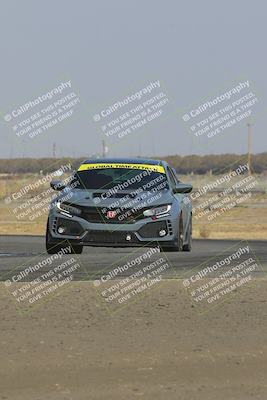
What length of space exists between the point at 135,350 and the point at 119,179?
32.8 feet

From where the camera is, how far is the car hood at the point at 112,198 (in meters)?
19.2

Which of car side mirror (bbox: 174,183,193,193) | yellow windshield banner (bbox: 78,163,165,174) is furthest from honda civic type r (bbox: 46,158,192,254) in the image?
yellow windshield banner (bbox: 78,163,165,174)

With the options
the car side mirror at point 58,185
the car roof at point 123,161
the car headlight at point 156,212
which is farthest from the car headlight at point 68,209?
the car roof at point 123,161

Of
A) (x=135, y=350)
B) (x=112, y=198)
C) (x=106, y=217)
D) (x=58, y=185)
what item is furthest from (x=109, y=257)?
(x=135, y=350)

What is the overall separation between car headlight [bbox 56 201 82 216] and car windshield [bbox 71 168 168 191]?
2.55 ft

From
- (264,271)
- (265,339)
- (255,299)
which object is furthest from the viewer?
(264,271)

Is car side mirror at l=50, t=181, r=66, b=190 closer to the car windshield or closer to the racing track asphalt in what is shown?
the car windshield

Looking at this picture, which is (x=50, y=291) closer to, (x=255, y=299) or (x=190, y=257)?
(x=255, y=299)

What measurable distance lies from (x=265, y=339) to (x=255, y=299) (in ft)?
9.01

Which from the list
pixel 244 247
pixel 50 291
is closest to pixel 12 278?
pixel 50 291

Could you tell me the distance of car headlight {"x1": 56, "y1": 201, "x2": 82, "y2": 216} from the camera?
19252 mm

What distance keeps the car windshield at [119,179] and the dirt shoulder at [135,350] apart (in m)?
6.11

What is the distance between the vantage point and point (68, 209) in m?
19.3

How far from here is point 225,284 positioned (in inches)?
596
